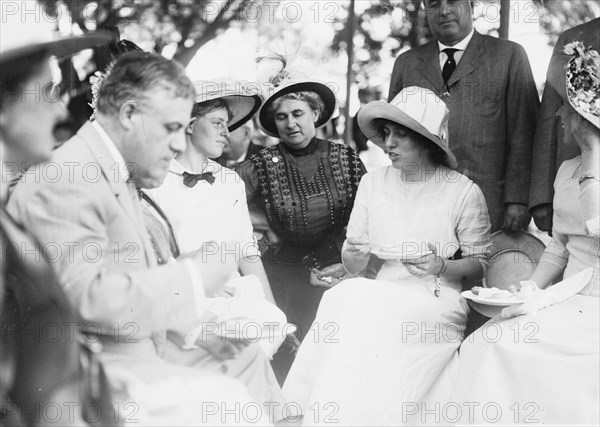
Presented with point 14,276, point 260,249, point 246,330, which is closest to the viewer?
point 14,276

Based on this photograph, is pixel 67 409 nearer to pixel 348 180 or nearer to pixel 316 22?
pixel 348 180

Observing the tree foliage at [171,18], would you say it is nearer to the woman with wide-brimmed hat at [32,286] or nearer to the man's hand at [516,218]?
the woman with wide-brimmed hat at [32,286]

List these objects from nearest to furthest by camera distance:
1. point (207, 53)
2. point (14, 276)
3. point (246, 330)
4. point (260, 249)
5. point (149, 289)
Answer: point (149, 289)
point (14, 276)
point (246, 330)
point (207, 53)
point (260, 249)

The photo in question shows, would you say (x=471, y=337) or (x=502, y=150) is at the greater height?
(x=502, y=150)

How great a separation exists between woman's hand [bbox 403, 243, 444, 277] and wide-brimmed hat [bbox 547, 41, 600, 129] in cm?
89

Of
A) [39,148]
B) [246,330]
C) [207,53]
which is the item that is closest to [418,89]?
[207,53]

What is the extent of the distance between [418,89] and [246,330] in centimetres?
156

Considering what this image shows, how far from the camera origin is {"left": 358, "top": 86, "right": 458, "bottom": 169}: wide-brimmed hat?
161 inches

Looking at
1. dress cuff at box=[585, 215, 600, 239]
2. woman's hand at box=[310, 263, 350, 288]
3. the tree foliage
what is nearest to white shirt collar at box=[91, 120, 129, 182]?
the tree foliage

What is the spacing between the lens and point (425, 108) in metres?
4.16

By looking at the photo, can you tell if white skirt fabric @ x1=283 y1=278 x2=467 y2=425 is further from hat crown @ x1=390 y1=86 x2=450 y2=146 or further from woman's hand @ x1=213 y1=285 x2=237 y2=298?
hat crown @ x1=390 y1=86 x2=450 y2=146

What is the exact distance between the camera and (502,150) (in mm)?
4457

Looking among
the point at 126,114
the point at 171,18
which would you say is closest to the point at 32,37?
the point at 171,18

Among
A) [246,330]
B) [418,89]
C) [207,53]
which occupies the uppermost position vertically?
[207,53]
